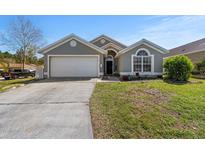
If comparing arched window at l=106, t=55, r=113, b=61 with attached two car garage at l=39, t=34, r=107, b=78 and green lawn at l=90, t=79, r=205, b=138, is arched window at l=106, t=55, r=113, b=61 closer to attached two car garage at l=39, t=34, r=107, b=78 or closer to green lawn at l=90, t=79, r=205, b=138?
attached two car garage at l=39, t=34, r=107, b=78

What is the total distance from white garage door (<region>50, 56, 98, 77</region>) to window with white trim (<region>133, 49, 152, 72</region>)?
417 cm

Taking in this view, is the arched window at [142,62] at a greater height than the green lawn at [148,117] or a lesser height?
greater

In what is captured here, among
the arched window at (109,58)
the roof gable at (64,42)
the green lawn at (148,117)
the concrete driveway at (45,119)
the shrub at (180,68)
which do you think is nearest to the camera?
the concrete driveway at (45,119)

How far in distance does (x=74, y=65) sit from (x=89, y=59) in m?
1.69

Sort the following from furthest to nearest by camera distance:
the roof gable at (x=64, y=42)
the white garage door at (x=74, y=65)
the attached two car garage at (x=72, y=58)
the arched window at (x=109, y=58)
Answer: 1. the arched window at (x=109, y=58)
2. the white garage door at (x=74, y=65)
3. the attached two car garage at (x=72, y=58)
4. the roof gable at (x=64, y=42)

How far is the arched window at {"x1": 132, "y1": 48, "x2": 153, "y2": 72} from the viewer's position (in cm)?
2058

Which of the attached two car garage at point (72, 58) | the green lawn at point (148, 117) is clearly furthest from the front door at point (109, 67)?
the green lawn at point (148, 117)

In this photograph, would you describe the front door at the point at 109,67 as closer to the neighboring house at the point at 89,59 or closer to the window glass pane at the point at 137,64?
the neighboring house at the point at 89,59

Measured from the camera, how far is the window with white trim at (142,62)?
20580 mm

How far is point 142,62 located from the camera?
67.9ft

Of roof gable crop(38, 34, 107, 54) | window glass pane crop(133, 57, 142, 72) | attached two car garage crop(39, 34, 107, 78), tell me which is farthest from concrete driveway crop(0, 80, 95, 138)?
window glass pane crop(133, 57, 142, 72)

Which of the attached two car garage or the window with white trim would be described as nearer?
the attached two car garage
